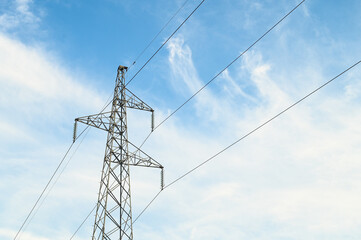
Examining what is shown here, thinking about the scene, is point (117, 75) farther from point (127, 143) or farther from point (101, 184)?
point (101, 184)

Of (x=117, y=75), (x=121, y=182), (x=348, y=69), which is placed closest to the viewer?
(x=348, y=69)

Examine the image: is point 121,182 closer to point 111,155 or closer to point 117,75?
point 111,155

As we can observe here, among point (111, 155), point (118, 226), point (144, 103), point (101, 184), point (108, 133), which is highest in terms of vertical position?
point (144, 103)

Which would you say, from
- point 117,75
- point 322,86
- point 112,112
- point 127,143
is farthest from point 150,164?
point 322,86

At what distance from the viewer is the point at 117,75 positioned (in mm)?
27656

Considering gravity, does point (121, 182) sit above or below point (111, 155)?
below

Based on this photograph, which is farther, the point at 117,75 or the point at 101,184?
the point at 117,75

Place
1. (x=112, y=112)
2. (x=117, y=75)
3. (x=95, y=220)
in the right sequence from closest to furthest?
1. (x=95, y=220)
2. (x=112, y=112)
3. (x=117, y=75)

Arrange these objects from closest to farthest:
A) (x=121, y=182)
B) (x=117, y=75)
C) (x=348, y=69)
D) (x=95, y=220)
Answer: (x=348, y=69), (x=95, y=220), (x=121, y=182), (x=117, y=75)

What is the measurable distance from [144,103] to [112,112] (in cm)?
272

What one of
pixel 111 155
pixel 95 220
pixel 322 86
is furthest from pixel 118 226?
pixel 322 86

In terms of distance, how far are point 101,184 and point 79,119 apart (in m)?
4.56

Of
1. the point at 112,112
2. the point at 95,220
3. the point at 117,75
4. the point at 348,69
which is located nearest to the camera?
the point at 348,69

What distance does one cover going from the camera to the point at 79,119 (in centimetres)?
2478
